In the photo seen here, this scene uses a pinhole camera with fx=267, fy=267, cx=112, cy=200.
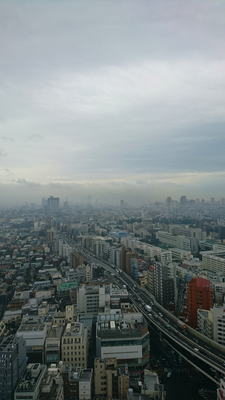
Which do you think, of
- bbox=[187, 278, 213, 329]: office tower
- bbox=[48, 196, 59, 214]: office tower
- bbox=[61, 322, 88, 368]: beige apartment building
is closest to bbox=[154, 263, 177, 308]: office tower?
bbox=[187, 278, 213, 329]: office tower

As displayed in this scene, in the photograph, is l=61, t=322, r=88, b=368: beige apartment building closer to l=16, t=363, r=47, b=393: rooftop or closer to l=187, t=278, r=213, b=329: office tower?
l=16, t=363, r=47, b=393: rooftop

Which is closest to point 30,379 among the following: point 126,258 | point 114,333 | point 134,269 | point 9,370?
point 9,370

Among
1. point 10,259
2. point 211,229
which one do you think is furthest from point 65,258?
point 211,229

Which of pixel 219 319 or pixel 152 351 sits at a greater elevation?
pixel 219 319

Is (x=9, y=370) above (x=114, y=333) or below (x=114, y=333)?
above

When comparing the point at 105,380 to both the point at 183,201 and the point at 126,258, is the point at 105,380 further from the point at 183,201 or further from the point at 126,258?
the point at 183,201

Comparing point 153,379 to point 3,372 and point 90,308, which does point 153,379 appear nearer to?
point 3,372
